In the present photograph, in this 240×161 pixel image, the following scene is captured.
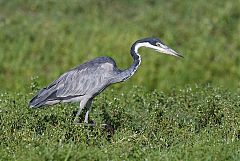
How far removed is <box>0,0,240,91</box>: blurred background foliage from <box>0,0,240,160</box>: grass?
2 cm

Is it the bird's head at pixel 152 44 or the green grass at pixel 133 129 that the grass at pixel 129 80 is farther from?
the bird's head at pixel 152 44

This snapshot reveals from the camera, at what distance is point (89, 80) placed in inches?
372

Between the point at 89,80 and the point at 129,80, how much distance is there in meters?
3.96

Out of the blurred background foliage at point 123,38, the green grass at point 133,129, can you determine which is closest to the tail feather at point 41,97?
the green grass at point 133,129

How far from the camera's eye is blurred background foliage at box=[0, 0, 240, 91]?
13.7 metres

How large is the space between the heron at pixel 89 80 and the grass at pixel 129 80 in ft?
0.64

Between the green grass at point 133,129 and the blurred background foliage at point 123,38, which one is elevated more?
the blurred background foliage at point 123,38

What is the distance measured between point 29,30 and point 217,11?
3.71 meters

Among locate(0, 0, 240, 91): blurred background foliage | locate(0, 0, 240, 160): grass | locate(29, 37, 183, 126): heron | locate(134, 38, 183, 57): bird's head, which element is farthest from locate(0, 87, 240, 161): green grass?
locate(0, 0, 240, 91): blurred background foliage

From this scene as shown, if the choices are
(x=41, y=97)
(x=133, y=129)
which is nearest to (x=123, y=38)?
(x=41, y=97)

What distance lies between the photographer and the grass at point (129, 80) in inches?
314

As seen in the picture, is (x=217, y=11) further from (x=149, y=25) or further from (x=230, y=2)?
(x=149, y=25)

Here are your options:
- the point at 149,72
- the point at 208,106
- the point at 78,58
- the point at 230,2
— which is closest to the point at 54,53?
the point at 78,58

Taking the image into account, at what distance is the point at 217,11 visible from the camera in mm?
15891
